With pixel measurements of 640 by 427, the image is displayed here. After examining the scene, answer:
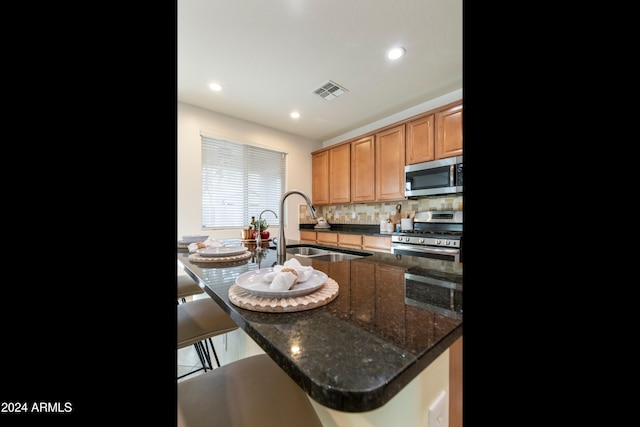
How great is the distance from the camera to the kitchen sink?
1.58 m

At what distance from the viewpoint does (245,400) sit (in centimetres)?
64

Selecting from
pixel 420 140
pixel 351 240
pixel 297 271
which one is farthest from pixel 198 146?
pixel 297 271

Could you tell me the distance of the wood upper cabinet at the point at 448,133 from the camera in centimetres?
246

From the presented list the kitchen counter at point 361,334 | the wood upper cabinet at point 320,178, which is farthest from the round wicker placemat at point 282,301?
the wood upper cabinet at point 320,178

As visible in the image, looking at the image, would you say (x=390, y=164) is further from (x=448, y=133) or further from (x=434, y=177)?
(x=448, y=133)

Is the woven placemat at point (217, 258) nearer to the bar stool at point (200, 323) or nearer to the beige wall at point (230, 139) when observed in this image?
the bar stool at point (200, 323)

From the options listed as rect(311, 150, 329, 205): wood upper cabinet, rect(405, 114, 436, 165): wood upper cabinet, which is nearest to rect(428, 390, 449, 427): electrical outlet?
rect(405, 114, 436, 165): wood upper cabinet

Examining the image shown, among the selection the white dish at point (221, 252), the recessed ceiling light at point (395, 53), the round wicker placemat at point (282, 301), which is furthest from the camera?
the recessed ceiling light at point (395, 53)

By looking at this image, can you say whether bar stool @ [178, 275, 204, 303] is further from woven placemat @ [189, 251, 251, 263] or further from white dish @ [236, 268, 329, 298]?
white dish @ [236, 268, 329, 298]

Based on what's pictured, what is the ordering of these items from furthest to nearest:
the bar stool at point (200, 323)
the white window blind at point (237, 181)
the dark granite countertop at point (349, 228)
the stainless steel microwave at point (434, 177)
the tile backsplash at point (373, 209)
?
the dark granite countertop at point (349, 228) < the white window blind at point (237, 181) < the tile backsplash at point (373, 209) < the stainless steel microwave at point (434, 177) < the bar stool at point (200, 323)

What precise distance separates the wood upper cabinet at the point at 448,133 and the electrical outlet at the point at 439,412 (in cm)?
229

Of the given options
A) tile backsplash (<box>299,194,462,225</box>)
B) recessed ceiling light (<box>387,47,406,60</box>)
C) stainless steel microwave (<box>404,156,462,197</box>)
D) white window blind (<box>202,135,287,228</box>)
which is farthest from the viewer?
white window blind (<box>202,135,287,228</box>)

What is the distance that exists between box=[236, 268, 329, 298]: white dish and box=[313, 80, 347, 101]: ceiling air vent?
2233mm
